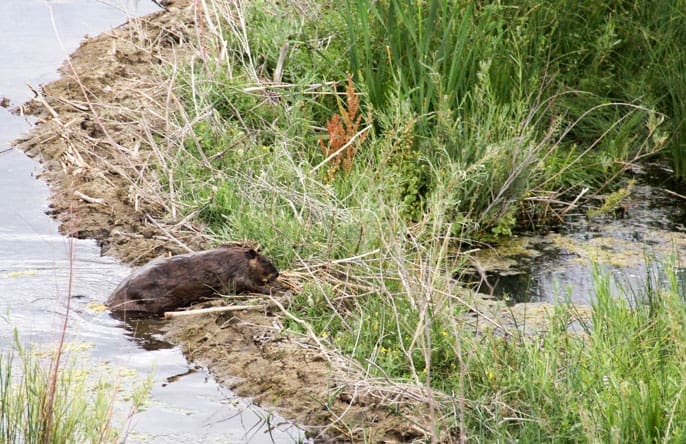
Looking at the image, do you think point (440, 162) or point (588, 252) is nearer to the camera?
point (588, 252)

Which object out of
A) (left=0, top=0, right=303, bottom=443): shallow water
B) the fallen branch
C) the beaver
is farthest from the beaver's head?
the fallen branch

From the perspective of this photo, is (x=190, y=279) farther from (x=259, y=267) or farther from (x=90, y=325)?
(x=90, y=325)

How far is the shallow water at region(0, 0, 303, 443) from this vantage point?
4016 millimetres

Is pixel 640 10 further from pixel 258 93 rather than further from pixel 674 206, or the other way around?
pixel 258 93

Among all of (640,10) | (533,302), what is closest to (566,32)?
(640,10)

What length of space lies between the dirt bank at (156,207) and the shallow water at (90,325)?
0.31 ft

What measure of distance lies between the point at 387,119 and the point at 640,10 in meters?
2.36

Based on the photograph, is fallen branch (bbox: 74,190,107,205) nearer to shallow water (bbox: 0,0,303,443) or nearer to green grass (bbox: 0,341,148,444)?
shallow water (bbox: 0,0,303,443)

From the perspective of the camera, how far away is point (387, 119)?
6051 millimetres

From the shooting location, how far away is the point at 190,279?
196 inches

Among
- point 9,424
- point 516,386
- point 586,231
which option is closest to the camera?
point 9,424

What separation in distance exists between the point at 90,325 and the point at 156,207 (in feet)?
4.13

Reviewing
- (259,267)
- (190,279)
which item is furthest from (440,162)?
(190,279)

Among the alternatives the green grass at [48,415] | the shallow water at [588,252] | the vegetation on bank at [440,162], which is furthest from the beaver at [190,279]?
the green grass at [48,415]
